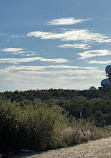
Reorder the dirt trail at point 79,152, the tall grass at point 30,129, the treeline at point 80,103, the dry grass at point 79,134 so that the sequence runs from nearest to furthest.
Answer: the dirt trail at point 79,152 < the tall grass at point 30,129 < the dry grass at point 79,134 < the treeline at point 80,103

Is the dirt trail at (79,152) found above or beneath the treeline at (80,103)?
beneath

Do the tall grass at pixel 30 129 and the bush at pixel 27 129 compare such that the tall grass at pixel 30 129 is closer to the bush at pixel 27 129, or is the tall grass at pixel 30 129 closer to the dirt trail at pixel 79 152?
the bush at pixel 27 129

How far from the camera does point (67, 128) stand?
14477 millimetres

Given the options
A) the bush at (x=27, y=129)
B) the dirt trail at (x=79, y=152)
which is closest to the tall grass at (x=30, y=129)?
the bush at (x=27, y=129)

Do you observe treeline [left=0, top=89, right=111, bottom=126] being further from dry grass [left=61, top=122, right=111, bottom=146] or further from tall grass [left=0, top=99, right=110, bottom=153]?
tall grass [left=0, top=99, right=110, bottom=153]

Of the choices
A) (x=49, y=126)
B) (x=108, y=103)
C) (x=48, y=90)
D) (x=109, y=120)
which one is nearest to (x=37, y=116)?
(x=49, y=126)

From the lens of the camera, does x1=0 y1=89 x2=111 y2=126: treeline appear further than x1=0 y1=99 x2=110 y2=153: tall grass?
Yes

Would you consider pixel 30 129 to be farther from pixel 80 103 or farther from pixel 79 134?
pixel 80 103

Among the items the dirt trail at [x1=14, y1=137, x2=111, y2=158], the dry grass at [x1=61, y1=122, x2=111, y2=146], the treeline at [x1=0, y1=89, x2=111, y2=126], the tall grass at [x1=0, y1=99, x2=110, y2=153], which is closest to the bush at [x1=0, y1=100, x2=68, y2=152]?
the tall grass at [x1=0, y1=99, x2=110, y2=153]

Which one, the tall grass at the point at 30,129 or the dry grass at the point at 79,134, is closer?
the tall grass at the point at 30,129

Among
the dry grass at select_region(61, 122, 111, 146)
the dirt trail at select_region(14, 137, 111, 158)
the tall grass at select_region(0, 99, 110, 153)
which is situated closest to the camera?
the dirt trail at select_region(14, 137, 111, 158)

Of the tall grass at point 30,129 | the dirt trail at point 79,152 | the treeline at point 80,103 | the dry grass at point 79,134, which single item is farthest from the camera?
the treeline at point 80,103

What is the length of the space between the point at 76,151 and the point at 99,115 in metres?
32.9

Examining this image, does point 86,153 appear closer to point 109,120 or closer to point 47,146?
point 47,146
